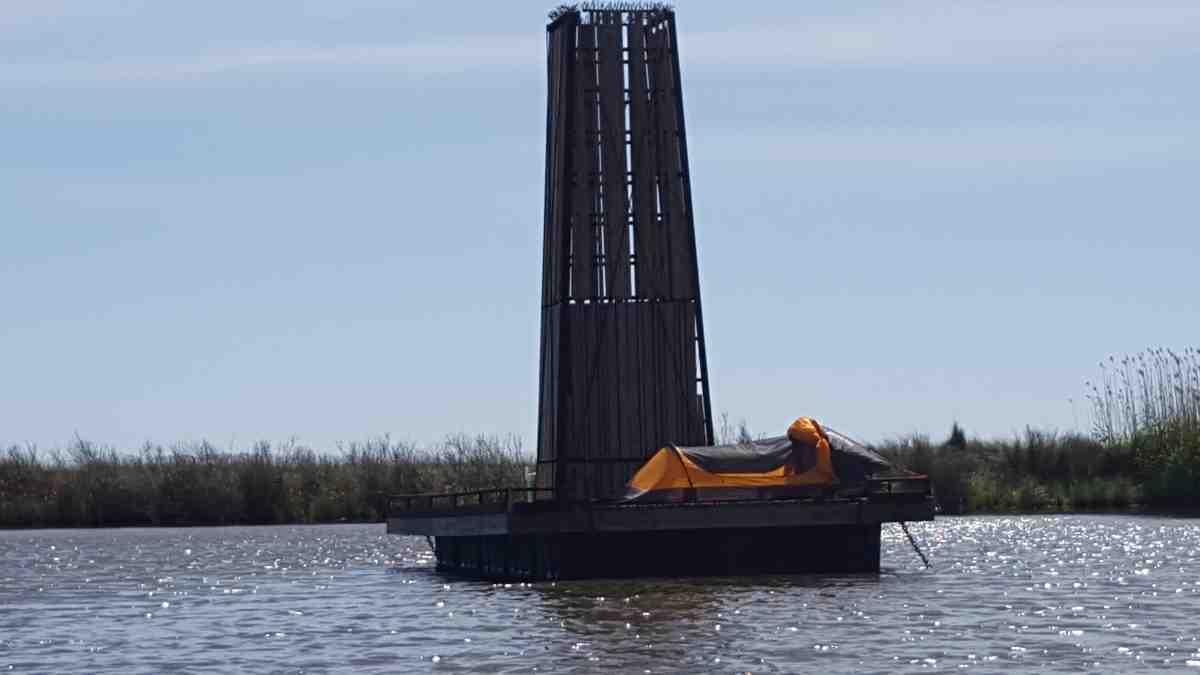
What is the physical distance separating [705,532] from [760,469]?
178 centimetres

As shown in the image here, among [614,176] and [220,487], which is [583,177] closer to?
[614,176]

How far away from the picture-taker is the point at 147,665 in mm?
32938

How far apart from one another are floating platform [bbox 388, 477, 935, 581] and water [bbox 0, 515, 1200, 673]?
1.87 feet

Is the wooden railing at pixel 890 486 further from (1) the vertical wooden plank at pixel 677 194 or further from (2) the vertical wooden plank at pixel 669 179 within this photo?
(2) the vertical wooden plank at pixel 669 179

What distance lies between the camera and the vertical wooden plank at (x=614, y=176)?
4891 cm

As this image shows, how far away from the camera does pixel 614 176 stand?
48938 mm

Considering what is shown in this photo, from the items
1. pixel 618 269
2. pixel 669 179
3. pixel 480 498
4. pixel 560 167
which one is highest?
pixel 560 167

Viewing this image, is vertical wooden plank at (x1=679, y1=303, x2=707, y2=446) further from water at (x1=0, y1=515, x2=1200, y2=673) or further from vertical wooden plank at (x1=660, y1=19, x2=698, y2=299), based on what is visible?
water at (x1=0, y1=515, x2=1200, y2=673)

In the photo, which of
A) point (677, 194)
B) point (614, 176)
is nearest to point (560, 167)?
point (614, 176)

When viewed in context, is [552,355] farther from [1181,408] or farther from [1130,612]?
[1181,408]

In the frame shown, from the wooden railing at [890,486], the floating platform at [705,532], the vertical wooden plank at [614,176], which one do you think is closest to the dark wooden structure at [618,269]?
the vertical wooden plank at [614,176]

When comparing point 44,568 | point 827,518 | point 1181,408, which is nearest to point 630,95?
point 827,518

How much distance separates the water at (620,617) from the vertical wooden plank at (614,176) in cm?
692

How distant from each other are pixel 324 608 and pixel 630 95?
1295 cm
